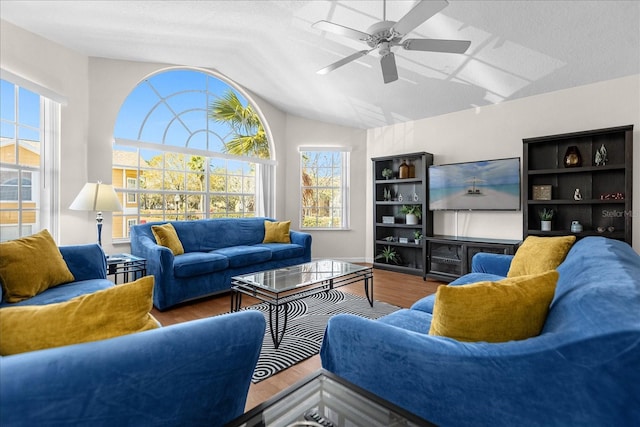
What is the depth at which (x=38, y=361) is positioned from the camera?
73 cm

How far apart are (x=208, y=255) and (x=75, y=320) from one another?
9.66 feet

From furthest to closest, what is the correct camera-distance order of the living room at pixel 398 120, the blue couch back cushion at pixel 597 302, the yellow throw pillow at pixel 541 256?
the living room at pixel 398 120
the yellow throw pillow at pixel 541 256
the blue couch back cushion at pixel 597 302

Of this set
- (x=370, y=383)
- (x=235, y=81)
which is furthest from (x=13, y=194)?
(x=370, y=383)

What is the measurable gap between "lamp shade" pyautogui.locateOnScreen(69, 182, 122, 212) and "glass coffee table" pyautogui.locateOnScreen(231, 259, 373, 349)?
1.60 m

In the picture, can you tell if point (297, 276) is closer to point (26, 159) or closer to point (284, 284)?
point (284, 284)

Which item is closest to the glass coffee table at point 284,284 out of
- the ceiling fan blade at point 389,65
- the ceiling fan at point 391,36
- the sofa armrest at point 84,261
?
the sofa armrest at point 84,261

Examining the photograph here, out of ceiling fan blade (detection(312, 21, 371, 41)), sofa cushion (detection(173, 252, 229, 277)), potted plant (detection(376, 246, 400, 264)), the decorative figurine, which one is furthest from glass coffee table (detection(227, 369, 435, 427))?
potted plant (detection(376, 246, 400, 264))

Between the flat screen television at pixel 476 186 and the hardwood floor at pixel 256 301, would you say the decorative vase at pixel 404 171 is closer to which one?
the flat screen television at pixel 476 186

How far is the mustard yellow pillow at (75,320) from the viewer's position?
0.84 m

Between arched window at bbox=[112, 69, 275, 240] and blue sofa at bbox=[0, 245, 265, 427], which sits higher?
arched window at bbox=[112, 69, 275, 240]

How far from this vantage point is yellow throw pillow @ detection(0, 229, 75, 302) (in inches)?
82.7

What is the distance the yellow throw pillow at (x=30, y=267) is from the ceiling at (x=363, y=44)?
6.92 ft

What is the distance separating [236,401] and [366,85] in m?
4.07

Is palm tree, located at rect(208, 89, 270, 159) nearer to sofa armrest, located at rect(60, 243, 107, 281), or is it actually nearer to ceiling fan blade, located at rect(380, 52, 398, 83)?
sofa armrest, located at rect(60, 243, 107, 281)
